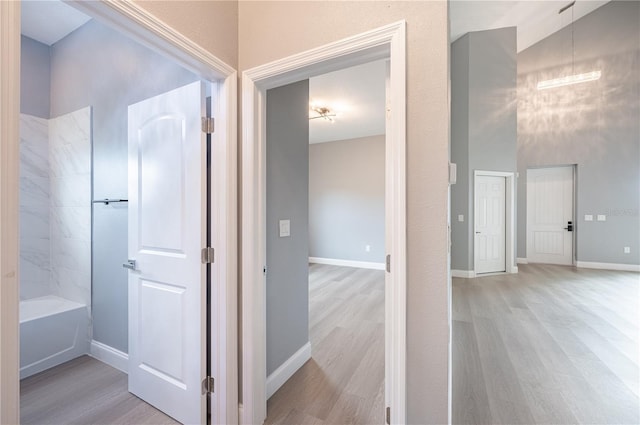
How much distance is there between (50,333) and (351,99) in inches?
171

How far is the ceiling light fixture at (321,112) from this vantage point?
442 centimetres

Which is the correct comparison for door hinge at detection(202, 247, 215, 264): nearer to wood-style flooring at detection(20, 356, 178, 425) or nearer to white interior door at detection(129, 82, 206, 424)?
white interior door at detection(129, 82, 206, 424)

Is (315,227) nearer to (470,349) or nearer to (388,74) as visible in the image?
(470,349)

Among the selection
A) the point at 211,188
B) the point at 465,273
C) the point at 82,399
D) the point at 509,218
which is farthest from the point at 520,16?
the point at 82,399

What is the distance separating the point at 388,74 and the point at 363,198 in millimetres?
4947

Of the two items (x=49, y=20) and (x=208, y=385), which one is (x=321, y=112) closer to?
(x=49, y=20)

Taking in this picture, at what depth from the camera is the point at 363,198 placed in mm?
6176

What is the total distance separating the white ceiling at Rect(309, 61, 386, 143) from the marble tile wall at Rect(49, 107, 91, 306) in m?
2.60

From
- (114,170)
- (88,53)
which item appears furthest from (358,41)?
(88,53)

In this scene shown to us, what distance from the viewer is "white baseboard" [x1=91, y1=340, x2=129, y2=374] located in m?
2.17

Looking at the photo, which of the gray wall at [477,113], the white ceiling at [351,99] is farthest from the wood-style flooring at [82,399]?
the gray wall at [477,113]

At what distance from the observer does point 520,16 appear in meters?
5.14

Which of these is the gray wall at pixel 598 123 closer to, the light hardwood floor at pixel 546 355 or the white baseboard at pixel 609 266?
the white baseboard at pixel 609 266

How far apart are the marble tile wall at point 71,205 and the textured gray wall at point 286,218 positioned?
5.93ft
